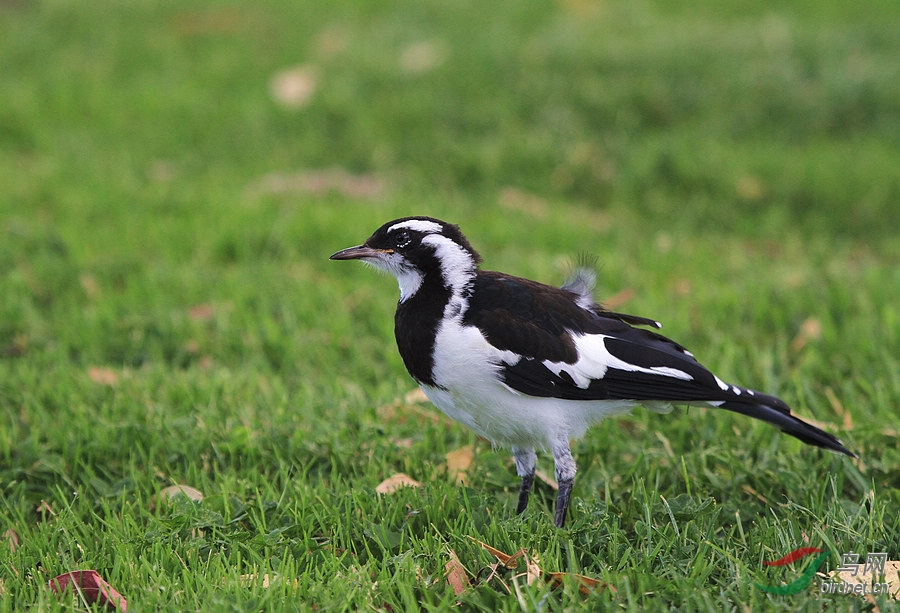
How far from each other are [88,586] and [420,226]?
1.54m

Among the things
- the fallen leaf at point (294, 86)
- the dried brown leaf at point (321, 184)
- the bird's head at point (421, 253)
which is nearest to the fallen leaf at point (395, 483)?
the bird's head at point (421, 253)

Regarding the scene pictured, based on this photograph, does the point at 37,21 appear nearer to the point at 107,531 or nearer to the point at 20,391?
the point at 20,391

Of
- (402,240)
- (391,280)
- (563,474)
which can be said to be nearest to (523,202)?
(391,280)

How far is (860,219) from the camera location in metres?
6.93

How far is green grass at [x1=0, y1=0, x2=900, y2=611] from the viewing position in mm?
3102

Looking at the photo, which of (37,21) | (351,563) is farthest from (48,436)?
→ (37,21)

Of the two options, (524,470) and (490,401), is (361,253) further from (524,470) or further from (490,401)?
(524,470)

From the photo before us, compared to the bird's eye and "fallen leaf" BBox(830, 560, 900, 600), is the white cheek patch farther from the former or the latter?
"fallen leaf" BBox(830, 560, 900, 600)

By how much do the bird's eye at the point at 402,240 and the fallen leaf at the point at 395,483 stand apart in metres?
0.84

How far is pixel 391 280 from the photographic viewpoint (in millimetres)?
5891

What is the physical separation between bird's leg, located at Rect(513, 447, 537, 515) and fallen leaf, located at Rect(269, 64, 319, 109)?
5.61m

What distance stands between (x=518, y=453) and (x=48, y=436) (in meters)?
1.90

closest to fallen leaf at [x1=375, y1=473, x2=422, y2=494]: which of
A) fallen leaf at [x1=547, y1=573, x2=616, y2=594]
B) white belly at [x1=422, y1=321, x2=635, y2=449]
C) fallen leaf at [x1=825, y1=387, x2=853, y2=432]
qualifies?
white belly at [x1=422, y1=321, x2=635, y2=449]
